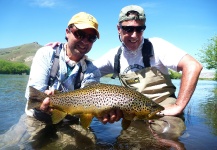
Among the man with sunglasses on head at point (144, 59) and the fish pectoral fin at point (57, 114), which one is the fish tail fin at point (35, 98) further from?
the man with sunglasses on head at point (144, 59)

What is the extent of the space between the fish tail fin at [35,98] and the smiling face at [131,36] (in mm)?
2612

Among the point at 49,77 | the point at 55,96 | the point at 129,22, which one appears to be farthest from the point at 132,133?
the point at 129,22

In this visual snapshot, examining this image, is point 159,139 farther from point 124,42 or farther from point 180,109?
point 124,42

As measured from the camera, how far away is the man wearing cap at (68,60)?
4539mm

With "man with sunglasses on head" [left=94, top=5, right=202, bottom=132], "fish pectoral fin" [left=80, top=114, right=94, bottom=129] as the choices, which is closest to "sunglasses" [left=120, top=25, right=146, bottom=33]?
"man with sunglasses on head" [left=94, top=5, right=202, bottom=132]

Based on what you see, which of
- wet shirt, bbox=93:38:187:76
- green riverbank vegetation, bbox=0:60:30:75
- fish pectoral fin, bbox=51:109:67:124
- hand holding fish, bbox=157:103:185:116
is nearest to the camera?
fish pectoral fin, bbox=51:109:67:124

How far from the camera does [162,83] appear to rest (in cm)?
568

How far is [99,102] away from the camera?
12.1ft

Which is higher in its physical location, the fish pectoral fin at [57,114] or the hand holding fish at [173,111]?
the fish pectoral fin at [57,114]

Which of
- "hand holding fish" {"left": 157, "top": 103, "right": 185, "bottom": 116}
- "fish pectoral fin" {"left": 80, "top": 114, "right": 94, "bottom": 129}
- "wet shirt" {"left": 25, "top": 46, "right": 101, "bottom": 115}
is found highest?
"wet shirt" {"left": 25, "top": 46, "right": 101, "bottom": 115}

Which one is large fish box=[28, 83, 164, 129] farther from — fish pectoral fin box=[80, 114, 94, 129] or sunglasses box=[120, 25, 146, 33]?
sunglasses box=[120, 25, 146, 33]

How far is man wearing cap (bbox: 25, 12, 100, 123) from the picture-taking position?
179 inches

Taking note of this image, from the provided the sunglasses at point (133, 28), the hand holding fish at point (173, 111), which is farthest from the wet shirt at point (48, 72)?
the hand holding fish at point (173, 111)

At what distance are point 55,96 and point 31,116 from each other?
138cm
